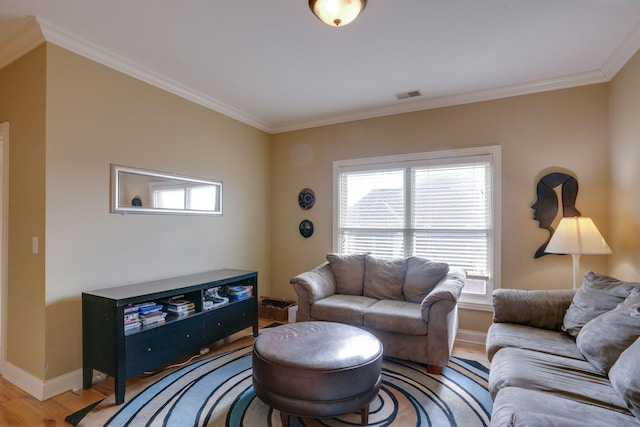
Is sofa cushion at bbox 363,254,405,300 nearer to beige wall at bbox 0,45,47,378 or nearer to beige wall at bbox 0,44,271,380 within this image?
beige wall at bbox 0,44,271,380

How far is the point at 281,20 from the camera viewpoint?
2205mm

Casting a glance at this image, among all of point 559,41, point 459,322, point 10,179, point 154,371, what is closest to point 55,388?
point 154,371

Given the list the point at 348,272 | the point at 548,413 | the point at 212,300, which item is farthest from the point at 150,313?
the point at 548,413

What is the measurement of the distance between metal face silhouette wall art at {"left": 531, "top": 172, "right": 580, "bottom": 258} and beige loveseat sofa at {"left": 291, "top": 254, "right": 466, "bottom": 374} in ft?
2.95

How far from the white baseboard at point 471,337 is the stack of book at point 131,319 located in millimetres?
3094

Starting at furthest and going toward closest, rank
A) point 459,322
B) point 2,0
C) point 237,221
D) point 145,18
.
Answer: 1. point 237,221
2. point 459,322
3. point 145,18
4. point 2,0

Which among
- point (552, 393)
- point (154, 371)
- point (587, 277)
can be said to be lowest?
point (154, 371)

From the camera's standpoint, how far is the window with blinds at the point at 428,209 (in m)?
3.43

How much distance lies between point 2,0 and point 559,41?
3813mm

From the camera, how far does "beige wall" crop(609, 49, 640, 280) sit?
8.08 ft

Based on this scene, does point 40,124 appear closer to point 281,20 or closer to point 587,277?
point 281,20

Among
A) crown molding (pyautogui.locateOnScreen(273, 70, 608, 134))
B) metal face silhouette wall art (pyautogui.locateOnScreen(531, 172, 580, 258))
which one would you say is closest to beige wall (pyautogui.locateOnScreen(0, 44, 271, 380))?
crown molding (pyautogui.locateOnScreen(273, 70, 608, 134))

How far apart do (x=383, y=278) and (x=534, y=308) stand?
4.63 feet

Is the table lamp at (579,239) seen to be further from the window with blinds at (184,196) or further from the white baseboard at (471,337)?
the window with blinds at (184,196)
